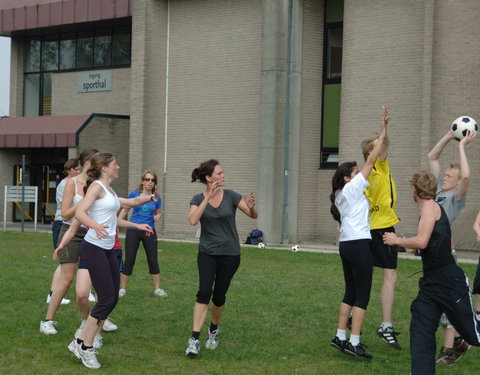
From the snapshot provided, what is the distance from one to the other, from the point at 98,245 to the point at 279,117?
1873cm

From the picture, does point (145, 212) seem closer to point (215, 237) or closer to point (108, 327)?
point (108, 327)

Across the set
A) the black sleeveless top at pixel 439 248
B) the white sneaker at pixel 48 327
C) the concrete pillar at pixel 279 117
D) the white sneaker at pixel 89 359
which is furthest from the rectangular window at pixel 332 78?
the black sleeveless top at pixel 439 248

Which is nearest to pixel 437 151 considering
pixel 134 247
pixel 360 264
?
pixel 360 264

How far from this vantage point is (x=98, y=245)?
28.1 ft

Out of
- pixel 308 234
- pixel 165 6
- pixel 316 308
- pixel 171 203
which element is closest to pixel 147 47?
pixel 165 6

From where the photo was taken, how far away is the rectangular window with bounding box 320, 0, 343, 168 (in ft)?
90.0

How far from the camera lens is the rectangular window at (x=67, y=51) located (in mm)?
34781

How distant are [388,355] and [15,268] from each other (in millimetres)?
9466

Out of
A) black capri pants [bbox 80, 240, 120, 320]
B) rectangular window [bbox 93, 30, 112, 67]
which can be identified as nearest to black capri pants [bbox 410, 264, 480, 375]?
black capri pants [bbox 80, 240, 120, 320]

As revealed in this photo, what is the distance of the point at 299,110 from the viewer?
27.3m

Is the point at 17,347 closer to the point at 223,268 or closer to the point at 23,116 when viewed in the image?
the point at 223,268

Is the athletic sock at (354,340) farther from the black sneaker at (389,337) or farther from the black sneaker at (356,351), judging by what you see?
the black sneaker at (389,337)

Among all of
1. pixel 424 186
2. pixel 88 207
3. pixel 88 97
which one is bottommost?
pixel 88 207

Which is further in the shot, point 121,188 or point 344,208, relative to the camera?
point 121,188
